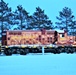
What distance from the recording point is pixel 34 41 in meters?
29.8

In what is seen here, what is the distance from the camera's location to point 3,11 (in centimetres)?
4650

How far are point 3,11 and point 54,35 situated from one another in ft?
60.5

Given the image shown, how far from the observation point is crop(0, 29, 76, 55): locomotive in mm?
28670

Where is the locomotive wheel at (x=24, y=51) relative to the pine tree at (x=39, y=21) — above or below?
below

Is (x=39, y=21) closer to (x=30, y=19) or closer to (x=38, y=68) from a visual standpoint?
(x=30, y=19)

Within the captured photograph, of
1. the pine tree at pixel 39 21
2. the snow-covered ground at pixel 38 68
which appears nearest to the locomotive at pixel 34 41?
the snow-covered ground at pixel 38 68

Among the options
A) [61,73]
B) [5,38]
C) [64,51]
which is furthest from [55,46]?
[61,73]

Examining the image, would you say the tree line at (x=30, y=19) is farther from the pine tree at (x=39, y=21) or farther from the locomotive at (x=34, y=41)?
the locomotive at (x=34, y=41)

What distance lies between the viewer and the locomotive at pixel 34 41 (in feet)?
94.1

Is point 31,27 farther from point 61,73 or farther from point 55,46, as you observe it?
point 61,73

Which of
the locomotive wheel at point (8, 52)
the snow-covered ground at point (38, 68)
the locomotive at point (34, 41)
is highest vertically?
the locomotive at point (34, 41)

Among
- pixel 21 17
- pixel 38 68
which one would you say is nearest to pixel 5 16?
pixel 21 17

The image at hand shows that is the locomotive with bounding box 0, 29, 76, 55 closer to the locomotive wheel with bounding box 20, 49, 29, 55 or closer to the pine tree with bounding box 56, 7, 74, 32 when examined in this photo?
the locomotive wheel with bounding box 20, 49, 29, 55

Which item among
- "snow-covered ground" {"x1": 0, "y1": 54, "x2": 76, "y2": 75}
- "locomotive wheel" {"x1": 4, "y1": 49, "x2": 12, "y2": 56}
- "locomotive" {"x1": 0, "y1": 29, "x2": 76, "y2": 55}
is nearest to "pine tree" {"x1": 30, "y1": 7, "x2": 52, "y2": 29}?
"locomotive" {"x1": 0, "y1": 29, "x2": 76, "y2": 55}
